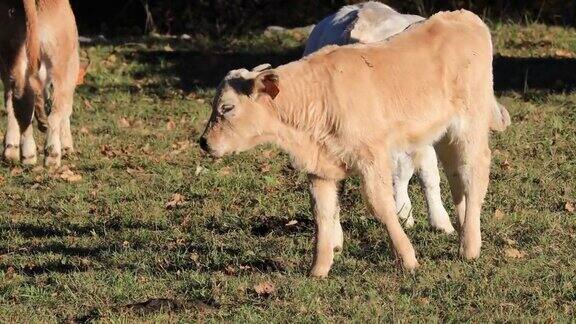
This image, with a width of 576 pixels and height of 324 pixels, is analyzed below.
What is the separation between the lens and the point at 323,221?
8523mm

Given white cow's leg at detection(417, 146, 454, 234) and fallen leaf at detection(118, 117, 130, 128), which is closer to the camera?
white cow's leg at detection(417, 146, 454, 234)

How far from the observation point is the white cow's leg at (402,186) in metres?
10.4

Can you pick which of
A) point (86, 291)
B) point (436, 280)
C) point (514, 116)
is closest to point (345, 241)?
point (436, 280)

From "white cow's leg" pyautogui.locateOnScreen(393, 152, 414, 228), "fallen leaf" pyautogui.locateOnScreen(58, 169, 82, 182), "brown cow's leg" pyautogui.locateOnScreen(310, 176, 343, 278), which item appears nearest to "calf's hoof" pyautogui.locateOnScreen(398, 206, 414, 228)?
"white cow's leg" pyautogui.locateOnScreen(393, 152, 414, 228)

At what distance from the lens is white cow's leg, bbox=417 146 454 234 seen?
10.3 metres

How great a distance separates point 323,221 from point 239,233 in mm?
1769

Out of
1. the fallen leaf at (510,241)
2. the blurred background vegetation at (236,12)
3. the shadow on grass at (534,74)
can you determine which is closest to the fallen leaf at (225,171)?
the fallen leaf at (510,241)

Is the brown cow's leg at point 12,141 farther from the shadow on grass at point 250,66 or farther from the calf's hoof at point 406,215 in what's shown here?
the calf's hoof at point 406,215

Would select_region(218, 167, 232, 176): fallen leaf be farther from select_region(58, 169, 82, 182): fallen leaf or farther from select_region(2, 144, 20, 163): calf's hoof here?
select_region(2, 144, 20, 163): calf's hoof

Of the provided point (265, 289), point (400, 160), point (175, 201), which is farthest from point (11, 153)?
point (265, 289)

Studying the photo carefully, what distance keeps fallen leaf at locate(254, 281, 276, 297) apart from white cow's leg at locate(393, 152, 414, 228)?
2.48 meters

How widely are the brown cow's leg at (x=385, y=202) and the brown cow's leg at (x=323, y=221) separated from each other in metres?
→ 0.33

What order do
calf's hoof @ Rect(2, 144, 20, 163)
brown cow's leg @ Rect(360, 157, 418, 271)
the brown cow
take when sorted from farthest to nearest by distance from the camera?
calf's hoof @ Rect(2, 144, 20, 163)
the brown cow
brown cow's leg @ Rect(360, 157, 418, 271)

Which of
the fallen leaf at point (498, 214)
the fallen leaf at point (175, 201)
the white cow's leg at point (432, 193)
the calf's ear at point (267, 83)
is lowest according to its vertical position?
the fallen leaf at point (175, 201)
